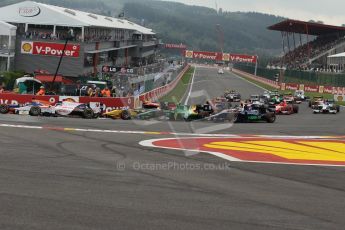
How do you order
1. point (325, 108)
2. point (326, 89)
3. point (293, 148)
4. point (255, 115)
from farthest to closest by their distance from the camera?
point (326, 89) < point (325, 108) < point (255, 115) < point (293, 148)

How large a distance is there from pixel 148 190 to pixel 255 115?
20.7 m

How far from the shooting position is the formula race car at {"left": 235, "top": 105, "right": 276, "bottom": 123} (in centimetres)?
2984

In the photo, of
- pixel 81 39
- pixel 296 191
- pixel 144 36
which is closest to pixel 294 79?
pixel 81 39

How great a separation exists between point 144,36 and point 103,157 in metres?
118

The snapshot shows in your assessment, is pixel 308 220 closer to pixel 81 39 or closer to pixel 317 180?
pixel 317 180

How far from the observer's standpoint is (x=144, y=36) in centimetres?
13000

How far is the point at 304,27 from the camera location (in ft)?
365

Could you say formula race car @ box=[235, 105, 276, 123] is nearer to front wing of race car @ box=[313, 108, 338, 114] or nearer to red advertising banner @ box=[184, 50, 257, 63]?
front wing of race car @ box=[313, 108, 338, 114]

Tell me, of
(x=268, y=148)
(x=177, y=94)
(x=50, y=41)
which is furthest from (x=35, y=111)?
(x=177, y=94)

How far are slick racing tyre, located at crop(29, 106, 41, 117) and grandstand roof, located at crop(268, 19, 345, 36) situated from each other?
85.4m

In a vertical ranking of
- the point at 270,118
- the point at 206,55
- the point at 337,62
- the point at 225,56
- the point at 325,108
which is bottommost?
the point at 270,118

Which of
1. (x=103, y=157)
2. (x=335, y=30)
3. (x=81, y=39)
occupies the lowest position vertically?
(x=103, y=157)

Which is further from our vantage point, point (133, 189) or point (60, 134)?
point (60, 134)

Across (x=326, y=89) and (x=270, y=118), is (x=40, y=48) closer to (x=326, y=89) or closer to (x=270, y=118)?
(x=270, y=118)
